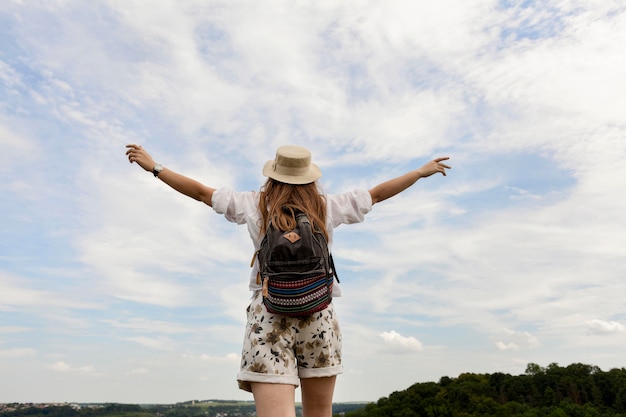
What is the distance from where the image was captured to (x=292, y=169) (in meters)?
4.85

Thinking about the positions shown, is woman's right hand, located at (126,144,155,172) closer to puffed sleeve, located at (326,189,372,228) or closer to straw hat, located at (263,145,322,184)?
straw hat, located at (263,145,322,184)

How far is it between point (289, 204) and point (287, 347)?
107cm

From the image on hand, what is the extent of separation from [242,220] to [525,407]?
9974 cm

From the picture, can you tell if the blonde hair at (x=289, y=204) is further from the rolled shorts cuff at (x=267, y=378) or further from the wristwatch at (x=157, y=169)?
the rolled shorts cuff at (x=267, y=378)

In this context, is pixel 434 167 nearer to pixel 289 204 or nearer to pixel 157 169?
pixel 289 204

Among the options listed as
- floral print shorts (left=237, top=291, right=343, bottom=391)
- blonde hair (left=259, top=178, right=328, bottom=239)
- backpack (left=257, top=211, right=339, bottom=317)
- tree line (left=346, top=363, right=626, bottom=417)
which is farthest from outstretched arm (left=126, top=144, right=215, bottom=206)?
tree line (left=346, top=363, right=626, bottom=417)

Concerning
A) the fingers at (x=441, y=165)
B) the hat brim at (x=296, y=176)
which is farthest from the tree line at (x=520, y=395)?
the hat brim at (x=296, y=176)

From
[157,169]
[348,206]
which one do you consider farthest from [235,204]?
[348,206]

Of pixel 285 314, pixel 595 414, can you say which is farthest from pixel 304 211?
pixel 595 414

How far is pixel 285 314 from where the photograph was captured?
445cm

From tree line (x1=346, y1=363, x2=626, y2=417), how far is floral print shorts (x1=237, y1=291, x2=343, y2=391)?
9133 cm

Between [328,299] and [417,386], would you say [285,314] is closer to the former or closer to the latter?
[328,299]

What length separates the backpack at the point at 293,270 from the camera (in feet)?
14.1

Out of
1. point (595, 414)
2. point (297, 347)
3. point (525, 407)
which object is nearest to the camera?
point (297, 347)
